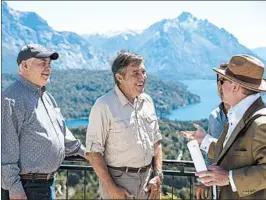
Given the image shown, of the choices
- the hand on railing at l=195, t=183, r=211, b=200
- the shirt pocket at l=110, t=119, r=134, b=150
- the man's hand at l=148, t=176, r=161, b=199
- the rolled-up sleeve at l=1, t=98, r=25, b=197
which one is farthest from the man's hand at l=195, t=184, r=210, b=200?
the rolled-up sleeve at l=1, t=98, r=25, b=197

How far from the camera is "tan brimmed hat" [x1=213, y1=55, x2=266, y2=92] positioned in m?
1.74

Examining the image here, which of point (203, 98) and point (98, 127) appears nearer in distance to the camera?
point (98, 127)

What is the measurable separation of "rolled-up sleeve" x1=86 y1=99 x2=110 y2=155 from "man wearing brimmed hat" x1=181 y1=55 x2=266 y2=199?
785mm

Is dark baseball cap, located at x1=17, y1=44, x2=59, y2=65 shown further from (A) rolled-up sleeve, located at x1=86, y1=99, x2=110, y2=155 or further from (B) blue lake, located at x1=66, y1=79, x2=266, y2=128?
(B) blue lake, located at x1=66, y1=79, x2=266, y2=128

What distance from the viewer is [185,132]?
220 cm

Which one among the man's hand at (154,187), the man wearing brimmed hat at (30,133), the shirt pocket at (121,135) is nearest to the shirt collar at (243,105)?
the shirt pocket at (121,135)

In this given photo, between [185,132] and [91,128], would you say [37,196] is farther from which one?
[185,132]

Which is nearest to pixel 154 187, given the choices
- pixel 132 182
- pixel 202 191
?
pixel 132 182

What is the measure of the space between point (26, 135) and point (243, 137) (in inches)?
47.2

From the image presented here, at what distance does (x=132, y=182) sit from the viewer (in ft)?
7.99

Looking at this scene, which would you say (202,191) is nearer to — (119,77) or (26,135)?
(119,77)

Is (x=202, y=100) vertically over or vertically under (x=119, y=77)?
under

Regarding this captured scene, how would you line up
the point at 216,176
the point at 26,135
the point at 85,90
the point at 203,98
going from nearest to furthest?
the point at 216,176, the point at 26,135, the point at 203,98, the point at 85,90

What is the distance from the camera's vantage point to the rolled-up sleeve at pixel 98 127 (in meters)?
2.38
